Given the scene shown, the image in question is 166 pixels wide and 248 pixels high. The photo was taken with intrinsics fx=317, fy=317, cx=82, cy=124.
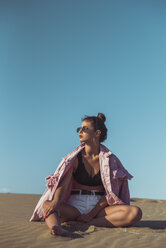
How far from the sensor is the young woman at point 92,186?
5.61m

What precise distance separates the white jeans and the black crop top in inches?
9.4

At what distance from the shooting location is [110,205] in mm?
5855

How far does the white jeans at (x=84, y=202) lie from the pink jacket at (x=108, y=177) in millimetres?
236

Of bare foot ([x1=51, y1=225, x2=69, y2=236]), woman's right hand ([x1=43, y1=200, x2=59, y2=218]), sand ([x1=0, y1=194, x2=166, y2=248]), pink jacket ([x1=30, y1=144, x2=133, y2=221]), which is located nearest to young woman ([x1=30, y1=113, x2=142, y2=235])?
pink jacket ([x1=30, y1=144, x2=133, y2=221])

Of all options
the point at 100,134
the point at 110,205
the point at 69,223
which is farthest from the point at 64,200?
the point at 100,134

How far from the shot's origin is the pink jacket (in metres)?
5.76

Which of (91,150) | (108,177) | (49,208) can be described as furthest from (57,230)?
(91,150)

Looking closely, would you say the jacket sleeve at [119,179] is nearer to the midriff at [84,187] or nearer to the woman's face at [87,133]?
the midriff at [84,187]

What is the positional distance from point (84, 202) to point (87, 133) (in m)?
1.27

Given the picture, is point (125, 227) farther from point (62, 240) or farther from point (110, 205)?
point (62, 240)

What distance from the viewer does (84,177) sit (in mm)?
5844

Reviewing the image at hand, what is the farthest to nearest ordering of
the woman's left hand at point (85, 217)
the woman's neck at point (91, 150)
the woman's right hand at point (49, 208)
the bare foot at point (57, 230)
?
Answer: the woman's neck at point (91, 150)
the woman's left hand at point (85, 217)
the woman's right hand at point (49, 208)
the bare foot at point (57, 230)

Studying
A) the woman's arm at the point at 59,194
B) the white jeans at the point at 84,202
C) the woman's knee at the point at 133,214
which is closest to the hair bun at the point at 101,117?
the woman's arm at the point at 59,194

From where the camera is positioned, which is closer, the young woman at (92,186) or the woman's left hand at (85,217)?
the young woman at (92,186)
